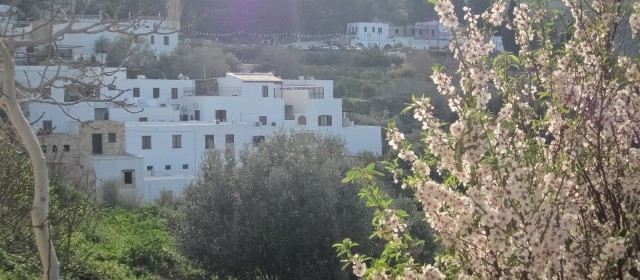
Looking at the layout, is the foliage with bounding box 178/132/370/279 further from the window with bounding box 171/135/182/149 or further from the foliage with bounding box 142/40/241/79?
the foliage with bounding box 142/40/241/79

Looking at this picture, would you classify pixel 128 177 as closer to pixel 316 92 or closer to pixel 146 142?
pixel 146 142

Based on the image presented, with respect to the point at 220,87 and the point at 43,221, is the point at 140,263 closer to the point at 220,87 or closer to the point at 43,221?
the point at 43,221

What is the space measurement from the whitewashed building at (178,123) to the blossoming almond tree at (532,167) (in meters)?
19.3

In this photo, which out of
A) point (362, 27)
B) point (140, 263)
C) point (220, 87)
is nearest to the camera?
point (140, 263)

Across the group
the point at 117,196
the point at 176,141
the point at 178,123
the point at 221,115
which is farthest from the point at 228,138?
the point at 117,196

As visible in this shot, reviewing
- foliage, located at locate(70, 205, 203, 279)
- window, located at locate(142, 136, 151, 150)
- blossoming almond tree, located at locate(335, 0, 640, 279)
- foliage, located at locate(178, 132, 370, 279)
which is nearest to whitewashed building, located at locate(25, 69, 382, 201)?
window, located at locate(142, 136, 151, 150)

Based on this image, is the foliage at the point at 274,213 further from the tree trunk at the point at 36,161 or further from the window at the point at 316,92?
the window at the point at 316,92

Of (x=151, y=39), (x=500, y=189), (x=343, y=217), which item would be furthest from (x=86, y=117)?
(x=500, y=189)

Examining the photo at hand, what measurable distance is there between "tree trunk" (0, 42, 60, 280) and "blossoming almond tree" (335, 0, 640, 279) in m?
1.57

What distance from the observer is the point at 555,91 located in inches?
131

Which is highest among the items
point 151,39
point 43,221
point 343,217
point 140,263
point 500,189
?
point 151,39

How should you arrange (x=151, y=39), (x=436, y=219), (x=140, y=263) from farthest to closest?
(x=151, y=39)
(x=140, y=263)
(x=436, y=219)

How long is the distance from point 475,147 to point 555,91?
520 millimetres

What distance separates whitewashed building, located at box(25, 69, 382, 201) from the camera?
2469 cm
